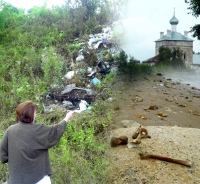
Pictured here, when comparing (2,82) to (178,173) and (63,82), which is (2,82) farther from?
(178,173)

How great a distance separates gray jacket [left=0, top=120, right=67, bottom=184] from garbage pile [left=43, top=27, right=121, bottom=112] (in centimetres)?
171

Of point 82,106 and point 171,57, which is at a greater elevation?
point 171,57

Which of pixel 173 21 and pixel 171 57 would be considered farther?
pixel 173 21

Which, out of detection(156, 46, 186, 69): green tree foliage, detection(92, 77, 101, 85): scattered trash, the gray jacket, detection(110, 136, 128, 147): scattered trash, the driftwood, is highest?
detection(156, 46, 186, 69): green tree foliage

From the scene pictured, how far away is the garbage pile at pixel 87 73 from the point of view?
356 cm

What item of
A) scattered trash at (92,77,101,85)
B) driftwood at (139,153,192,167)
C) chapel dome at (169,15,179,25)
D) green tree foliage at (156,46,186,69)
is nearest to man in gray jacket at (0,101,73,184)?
driftwood at (139,153,192,167)

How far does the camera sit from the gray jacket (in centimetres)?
171

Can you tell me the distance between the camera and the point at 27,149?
67.4 inches

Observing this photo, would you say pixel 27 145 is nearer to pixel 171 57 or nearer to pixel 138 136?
pixel 138 136

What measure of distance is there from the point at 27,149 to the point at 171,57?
1494mm

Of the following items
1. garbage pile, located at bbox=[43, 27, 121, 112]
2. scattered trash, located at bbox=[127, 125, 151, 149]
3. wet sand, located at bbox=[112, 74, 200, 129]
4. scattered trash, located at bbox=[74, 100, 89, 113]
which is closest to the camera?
scattered trash, located at bbox=[127, 125, 151, 149]

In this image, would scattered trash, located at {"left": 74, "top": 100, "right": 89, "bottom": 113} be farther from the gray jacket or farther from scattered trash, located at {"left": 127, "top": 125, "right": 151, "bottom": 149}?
the gray jacket

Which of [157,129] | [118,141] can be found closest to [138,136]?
[118,141]

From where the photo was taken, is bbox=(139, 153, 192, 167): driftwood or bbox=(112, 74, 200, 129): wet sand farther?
bbox=(112, 74, 200, 129): wet sand
